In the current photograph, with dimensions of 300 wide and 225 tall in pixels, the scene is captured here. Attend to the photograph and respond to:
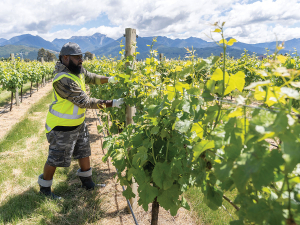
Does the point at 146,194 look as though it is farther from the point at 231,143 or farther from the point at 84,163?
the point at 84,163

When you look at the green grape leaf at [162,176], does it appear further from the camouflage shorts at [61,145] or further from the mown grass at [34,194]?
the camouflage shorts at [61,145]

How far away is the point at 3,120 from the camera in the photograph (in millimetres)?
7543

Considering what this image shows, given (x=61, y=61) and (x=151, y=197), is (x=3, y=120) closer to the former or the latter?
(x=61, y=61)

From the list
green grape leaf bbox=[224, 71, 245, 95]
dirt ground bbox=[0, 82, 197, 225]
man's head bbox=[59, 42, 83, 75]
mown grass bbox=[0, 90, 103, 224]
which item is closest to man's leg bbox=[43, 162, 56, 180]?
mown grass bbox=[0, 90, 103, 224]

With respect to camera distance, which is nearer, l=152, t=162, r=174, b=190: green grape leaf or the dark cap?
l=152, t=162, r=174, b=190: green grape leaf

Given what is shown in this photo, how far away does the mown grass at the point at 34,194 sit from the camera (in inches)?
102

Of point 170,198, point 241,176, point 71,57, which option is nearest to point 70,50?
point 71,57

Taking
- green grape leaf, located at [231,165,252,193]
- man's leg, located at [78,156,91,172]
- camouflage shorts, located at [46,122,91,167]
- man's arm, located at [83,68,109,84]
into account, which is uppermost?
man's arm, located at [83,68,109,84]

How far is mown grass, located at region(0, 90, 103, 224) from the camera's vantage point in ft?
8.48

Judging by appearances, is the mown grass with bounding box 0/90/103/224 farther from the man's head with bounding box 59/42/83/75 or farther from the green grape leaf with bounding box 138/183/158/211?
the man's head with bounding box 59/42/83/75

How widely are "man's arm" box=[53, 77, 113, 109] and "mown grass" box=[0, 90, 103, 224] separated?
4.58ft

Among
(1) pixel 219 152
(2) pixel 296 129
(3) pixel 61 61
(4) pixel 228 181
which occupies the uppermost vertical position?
(3) pixel 61 61

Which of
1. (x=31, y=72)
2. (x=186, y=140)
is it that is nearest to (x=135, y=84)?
(x=186, y=140)

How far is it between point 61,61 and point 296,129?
2.73m
